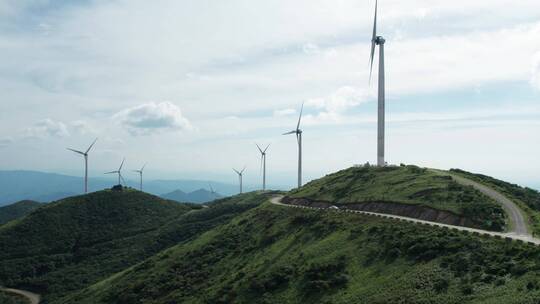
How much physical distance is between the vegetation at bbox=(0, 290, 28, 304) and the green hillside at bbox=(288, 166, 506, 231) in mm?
82021

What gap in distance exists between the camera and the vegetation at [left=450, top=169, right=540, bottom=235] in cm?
6669

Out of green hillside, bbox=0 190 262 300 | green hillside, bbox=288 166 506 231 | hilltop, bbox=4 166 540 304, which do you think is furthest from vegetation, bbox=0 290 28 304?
green hillside, bbox=288 166 506 231

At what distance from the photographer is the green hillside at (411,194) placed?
69.1 m

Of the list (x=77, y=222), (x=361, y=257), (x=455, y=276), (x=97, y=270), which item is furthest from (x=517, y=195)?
(x=77, y=222)

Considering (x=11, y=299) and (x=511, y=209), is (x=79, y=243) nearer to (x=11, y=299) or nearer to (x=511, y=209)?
(x=11, y=299)

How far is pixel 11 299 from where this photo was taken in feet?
434

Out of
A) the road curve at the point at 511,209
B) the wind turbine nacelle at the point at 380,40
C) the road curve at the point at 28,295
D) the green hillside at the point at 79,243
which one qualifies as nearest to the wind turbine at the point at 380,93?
the wind turbine nacelle at the point at 380,40

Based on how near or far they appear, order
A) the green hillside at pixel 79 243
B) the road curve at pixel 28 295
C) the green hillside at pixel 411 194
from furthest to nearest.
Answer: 1. the green hillside at pixel 79 243
2. the road curve at pixel 28 295
3. the green hillside at pixel 411 194

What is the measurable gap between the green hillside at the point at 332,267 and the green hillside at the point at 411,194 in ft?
30.3

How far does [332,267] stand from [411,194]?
109 ft

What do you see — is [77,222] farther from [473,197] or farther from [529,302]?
[529,302]

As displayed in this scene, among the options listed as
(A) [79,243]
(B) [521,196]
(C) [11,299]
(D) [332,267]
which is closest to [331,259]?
(D) [332,267]

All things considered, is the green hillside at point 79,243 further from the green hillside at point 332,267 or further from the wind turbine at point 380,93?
the wind turbine at point 380,93

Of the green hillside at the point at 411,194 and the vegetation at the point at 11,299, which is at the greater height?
the green hillside at the point at 411,194
